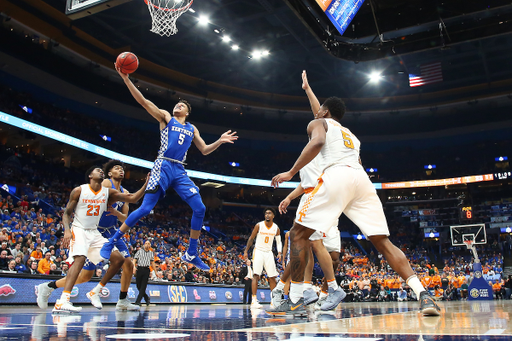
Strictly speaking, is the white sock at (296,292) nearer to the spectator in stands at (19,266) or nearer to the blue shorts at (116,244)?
the blue shorts at (116,244)

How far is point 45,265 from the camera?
1084 centimetres

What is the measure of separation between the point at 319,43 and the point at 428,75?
23.4 ft

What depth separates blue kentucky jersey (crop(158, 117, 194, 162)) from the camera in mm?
5457

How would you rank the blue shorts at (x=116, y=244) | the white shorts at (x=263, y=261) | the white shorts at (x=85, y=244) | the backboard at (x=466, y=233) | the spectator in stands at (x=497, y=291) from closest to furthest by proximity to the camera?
1. the white shorts at (x=85, y=244)
2. the blue shorts at (x=116, y=244)
3. the white shorts at (x=263, y=261)
4. the spectator in stands at (x=497, y=291)
5. the backboard at (x=466, y=233)

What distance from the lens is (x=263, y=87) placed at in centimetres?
2966

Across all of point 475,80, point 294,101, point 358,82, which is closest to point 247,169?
point 294,101

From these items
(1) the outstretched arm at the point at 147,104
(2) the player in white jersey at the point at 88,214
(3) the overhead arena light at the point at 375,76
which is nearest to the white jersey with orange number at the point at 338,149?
(1) the outstretched arm at the point at 147,104

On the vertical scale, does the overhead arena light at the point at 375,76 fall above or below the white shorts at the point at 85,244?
above

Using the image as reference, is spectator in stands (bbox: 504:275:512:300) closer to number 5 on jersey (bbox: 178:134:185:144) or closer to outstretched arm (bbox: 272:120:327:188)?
number 5 on jersey (bbox: 178:134:185:144)

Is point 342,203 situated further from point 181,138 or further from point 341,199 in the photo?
point 181,138

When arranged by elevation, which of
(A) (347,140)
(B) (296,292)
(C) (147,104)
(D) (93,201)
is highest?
(C) (147,104)

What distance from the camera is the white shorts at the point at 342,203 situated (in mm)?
3508

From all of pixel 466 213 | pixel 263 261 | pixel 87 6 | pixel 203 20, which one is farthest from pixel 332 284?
pixel 466 213

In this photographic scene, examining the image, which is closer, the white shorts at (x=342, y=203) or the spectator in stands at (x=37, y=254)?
the white shorts at (x=342, y=203)
